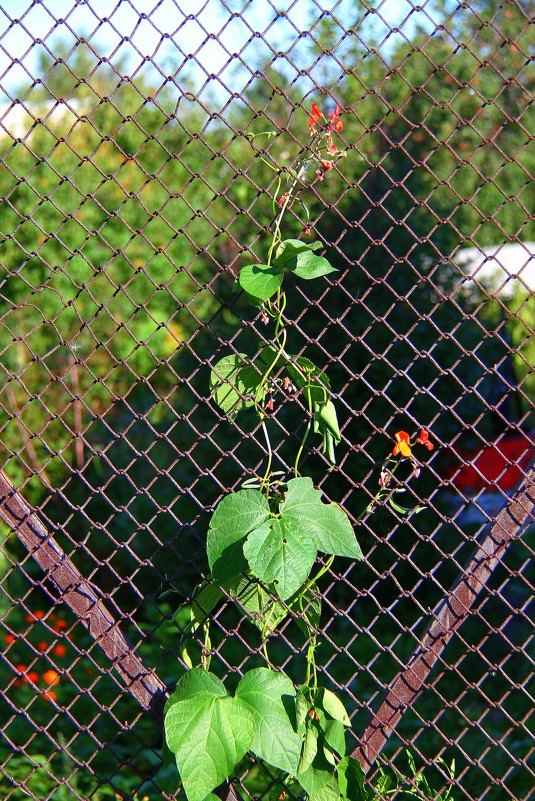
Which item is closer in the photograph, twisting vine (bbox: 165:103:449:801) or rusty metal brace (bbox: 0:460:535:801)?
twisting vine (bbox: 165:103:449:801)

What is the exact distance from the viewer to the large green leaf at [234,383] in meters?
1.74

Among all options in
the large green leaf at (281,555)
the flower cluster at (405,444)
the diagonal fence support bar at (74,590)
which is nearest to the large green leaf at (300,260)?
the flower cluster at (405,444)

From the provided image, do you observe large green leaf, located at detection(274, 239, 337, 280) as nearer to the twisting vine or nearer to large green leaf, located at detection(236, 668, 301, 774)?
the twisting vine

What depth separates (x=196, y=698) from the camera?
1598 millimetres

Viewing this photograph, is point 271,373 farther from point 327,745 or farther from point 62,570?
point 327,745

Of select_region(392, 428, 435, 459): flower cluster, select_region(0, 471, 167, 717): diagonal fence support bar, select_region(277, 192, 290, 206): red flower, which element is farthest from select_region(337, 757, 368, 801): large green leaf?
select_region(277, 192, 290, 206): red flower

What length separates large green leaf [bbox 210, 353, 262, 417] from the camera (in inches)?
68.4

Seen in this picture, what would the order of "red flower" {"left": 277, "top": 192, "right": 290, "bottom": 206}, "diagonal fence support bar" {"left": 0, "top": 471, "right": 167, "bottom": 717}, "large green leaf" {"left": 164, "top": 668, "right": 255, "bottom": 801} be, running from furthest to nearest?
"diagonal fence support bar" {"left": 0, "top": 471, "right": 167, "bottom": 717} < "red flower" {"left": 277, "top": 192, "right": 290, "bottom": 206} < "large green leaf" {"left": 164, "top": 668, "right": 255, "bottom": 801}

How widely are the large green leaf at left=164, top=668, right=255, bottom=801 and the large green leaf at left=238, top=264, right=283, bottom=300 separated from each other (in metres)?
0.84

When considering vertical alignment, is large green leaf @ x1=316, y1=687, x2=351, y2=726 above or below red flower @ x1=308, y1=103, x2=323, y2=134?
below

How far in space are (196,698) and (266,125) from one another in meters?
3.79

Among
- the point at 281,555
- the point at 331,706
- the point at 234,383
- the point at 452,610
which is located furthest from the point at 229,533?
the point at 452,610

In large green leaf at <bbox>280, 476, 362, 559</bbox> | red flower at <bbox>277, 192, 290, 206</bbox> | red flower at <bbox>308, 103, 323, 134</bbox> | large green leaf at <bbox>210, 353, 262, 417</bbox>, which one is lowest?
large green leaf at <bbox>280, 476, 362, 559</bbox>

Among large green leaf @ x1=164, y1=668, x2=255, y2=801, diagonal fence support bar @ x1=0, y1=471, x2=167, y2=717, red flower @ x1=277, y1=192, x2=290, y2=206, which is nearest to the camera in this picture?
large green leaf @ x1=164, y1=668, x2=255, y2=801
